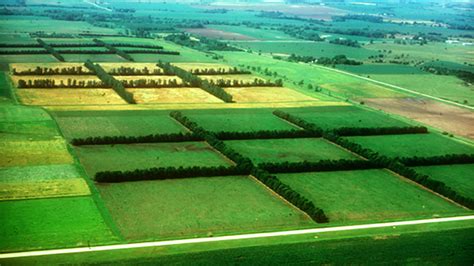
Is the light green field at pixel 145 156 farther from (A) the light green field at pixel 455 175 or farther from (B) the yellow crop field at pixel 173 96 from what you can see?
(B) the yellow crop field at pixel 173 96

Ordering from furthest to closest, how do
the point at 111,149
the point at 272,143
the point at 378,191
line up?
1. the point at 272,143
2. the point at 111,149
3. the point at 378,191

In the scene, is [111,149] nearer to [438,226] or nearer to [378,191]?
[378,191]

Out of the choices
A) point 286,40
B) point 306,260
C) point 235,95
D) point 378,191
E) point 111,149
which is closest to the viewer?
point 306,260

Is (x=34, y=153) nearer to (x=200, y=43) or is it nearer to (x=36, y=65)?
(x=36, y=65)

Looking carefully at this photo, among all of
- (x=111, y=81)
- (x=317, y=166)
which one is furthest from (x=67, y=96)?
(x=317, y=166)

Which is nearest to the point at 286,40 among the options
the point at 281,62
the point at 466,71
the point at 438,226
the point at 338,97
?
the point at 281,62

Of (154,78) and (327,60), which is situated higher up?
(327,60)
